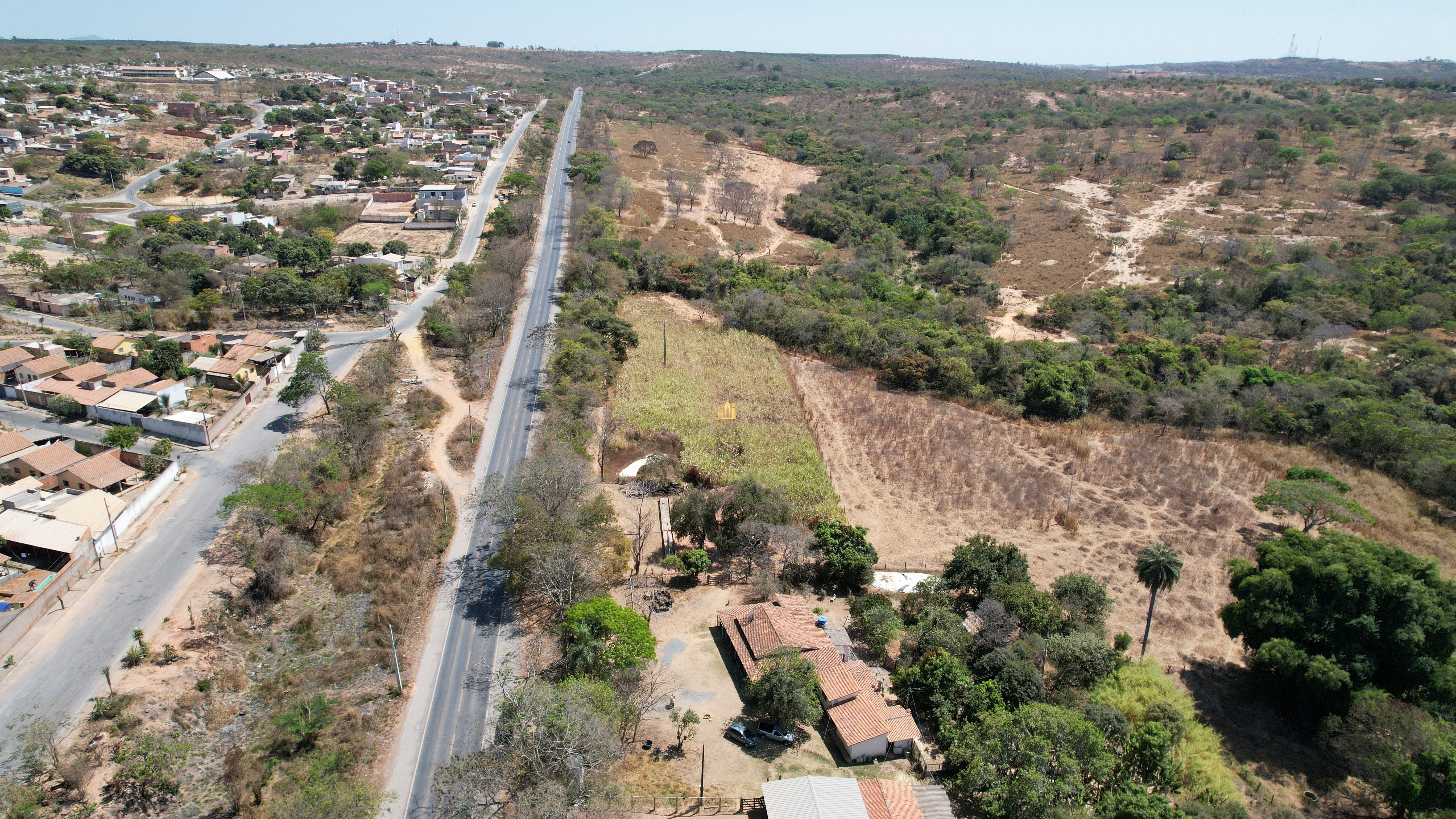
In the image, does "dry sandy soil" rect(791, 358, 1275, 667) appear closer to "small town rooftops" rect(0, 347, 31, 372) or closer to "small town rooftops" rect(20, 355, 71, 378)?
"small town rooftops" rect(20, 355, 71, 378)

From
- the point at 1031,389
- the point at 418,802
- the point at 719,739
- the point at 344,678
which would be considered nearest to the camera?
the point at 418,802

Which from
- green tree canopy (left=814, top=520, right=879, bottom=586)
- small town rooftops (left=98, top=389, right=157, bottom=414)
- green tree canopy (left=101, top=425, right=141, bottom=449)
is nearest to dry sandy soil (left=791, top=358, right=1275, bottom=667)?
green tree canopy (left=814, top=520, right=879, bottom=586)

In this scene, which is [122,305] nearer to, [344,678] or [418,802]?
[344,678]

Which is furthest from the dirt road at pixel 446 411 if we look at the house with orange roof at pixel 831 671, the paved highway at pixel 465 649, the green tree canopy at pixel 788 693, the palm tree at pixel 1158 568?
the palm tree at pixel 1158 568

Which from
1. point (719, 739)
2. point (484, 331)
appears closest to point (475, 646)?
point (719, 739)

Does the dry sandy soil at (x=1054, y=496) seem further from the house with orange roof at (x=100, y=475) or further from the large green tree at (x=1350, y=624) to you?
the house with orange roof at (x=100, y=475)

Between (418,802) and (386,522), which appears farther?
(386,522)

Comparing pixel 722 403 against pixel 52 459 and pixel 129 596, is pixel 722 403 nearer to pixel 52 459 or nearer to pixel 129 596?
pixel 129 596
